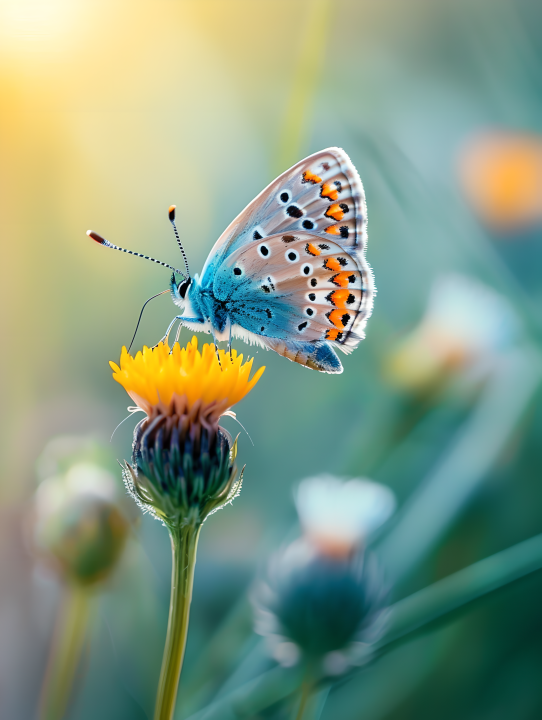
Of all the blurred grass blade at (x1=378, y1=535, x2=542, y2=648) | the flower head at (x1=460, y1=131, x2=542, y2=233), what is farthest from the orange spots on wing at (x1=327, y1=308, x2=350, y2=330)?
the flower head at (x1=460, y1=131, x2=542, y2=233)

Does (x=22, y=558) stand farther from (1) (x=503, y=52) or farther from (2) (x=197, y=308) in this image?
(1) (x=503, y=52)

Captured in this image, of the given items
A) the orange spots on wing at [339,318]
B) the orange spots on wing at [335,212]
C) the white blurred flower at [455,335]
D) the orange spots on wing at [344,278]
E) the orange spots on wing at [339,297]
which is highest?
the orange spots on wing at [335,212]

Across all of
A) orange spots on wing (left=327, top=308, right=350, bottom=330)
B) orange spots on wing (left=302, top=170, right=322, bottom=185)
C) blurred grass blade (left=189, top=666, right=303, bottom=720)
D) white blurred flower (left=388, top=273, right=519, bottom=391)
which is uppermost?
orange spots on wing (left=302, top=170, right=322, bottom=185)

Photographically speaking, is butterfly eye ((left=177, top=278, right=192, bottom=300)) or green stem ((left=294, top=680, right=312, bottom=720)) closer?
green stem ((left=294, top=680, right=312, bottom=720))

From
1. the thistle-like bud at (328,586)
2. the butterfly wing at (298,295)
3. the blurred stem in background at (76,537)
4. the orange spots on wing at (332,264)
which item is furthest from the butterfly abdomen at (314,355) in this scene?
the blurred stem in background at (76,537)

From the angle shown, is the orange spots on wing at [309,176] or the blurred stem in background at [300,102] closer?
the orange spots on wing at [309,176]

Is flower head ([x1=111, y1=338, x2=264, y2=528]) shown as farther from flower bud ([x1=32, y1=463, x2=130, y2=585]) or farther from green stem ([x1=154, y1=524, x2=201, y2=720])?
flower bud ([x1=32, y1=463, x2=130, y2=585])

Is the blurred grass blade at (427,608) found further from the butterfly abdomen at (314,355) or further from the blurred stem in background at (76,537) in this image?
the butterfly abdomen at (314,355)

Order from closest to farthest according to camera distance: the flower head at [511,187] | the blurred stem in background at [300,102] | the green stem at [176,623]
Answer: the green stem at [176,623] → the blurred stem in background at [300,102] → the flower head at [511,187]
